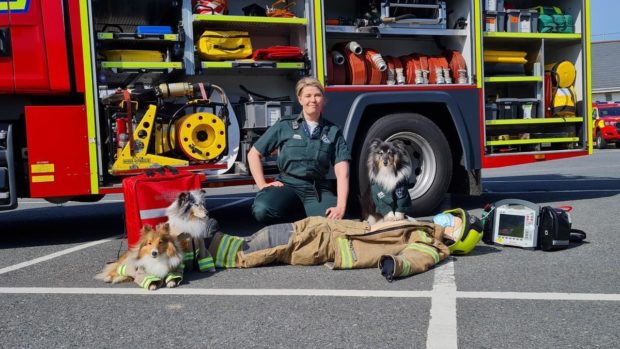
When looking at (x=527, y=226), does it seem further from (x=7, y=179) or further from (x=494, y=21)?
(x=7, y=179)

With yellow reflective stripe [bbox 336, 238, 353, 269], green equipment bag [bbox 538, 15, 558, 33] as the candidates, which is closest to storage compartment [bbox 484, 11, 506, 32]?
green equipment bag [bbox 538, 15, 558, 33]

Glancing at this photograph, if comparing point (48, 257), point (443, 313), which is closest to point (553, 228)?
point (443, 313)

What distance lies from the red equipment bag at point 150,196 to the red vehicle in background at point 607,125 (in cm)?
2197

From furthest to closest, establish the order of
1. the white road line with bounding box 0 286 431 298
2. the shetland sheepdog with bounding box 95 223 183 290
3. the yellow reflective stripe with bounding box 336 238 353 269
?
the yellow reflective stripe with bounding box 336 238 353 269, the shetland sheepdog with bounding box 95 223 183 290, the white road line with bounding box 0 286 431 298

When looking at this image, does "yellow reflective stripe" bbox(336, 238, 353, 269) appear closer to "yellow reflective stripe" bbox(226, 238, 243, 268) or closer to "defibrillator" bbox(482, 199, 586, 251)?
"yellow reflective stripe" bbox(226, 238, 243, 268)

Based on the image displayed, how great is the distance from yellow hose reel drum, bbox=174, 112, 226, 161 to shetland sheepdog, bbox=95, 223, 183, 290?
1857 millimetres

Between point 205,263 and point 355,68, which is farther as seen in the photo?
point 355,68

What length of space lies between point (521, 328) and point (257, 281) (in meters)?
1.77

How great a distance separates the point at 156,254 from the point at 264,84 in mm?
3253

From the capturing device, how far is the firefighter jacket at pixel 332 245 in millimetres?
4453

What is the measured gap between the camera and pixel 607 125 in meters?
23.2

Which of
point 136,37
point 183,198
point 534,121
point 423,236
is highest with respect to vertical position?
point 136,37

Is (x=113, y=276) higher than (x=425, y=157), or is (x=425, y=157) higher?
(x=425, y=157)

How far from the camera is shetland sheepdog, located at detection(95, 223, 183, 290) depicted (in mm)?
3958
